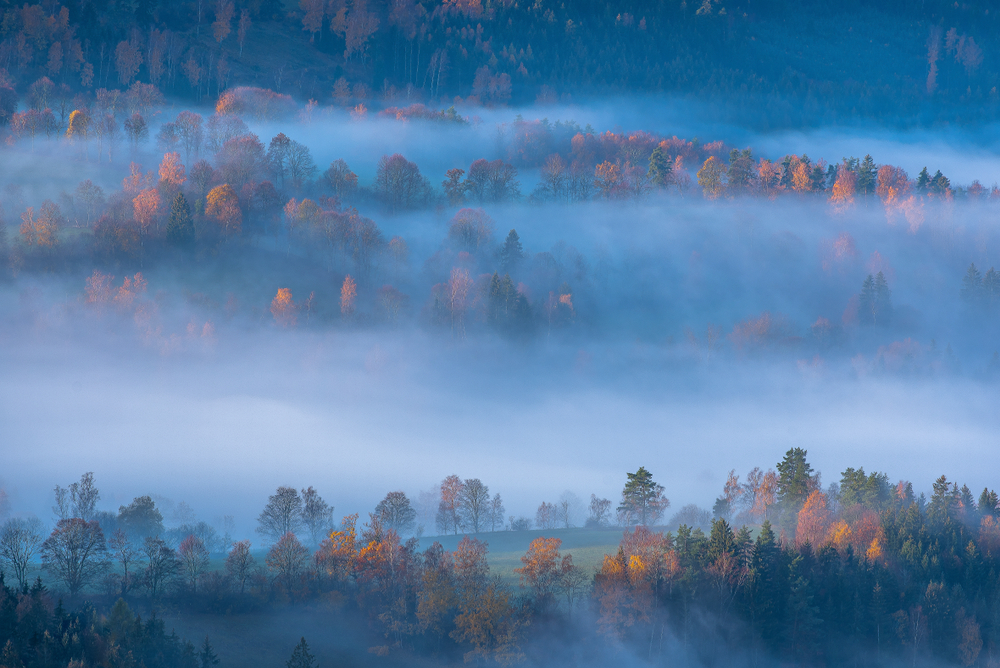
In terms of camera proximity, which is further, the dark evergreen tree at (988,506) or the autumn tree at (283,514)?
the dark evergreen tree at (988,506)

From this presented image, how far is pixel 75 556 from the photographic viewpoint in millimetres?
88062

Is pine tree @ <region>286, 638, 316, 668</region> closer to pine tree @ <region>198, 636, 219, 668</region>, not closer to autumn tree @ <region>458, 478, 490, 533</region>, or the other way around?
pine tree @ <region>198, 636, 219, 668</region>

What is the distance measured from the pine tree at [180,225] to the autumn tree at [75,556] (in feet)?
284

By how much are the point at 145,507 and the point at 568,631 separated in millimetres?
57779

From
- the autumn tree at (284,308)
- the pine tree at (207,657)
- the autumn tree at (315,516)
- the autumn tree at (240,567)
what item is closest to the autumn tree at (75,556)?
the autumn tree at (240,567)

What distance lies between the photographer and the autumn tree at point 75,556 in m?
87.6

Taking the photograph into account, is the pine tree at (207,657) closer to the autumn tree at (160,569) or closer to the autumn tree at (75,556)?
the autumn tree at (160,569)

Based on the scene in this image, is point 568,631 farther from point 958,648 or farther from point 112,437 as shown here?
point 112,437

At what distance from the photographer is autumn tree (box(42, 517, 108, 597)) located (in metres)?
87.6

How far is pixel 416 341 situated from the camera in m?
196

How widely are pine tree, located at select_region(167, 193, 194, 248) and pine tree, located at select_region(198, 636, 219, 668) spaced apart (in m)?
104

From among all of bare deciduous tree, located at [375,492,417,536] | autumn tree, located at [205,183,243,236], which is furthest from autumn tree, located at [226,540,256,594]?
autumn tree, located at [205,183,243,236]

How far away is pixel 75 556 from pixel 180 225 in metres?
92.0

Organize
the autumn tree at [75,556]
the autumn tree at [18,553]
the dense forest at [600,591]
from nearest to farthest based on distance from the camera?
the autumn tree at [75,556] < the dense forest at [600,591] < the autumn tree at [18,553]
